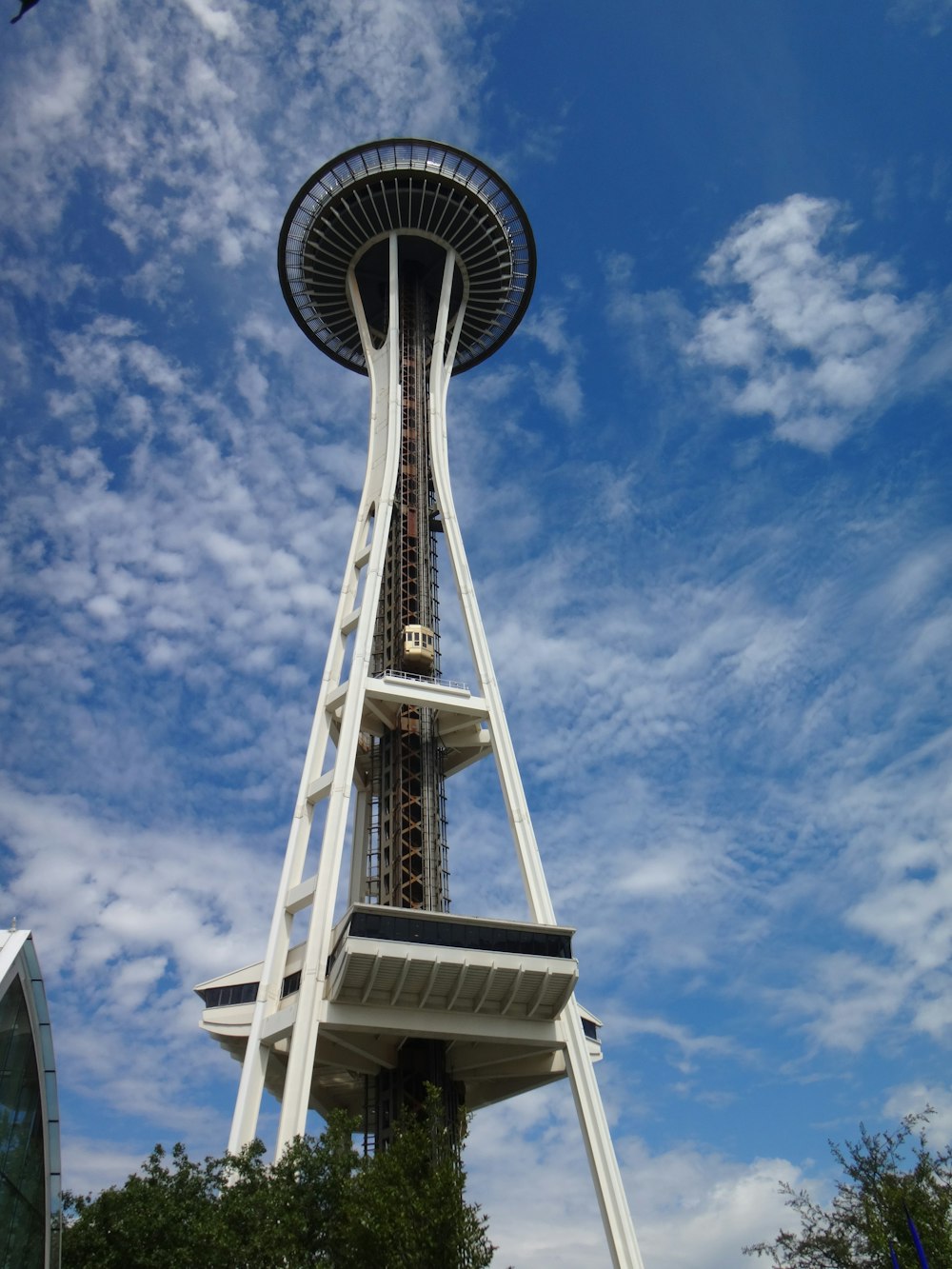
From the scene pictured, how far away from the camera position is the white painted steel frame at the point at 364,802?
34.0 meters

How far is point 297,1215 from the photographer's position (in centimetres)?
2658

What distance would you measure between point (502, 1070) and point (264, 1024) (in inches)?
390

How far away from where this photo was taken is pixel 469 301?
2416 inches

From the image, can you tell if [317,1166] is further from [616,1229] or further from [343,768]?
[343,768]


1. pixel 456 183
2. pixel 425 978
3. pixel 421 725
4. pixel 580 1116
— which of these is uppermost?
pixel 456 183

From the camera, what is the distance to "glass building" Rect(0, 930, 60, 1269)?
1758 cm

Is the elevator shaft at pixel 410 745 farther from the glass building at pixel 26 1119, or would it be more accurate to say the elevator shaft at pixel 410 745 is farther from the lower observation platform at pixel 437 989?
the glass building at pixel 26 1119

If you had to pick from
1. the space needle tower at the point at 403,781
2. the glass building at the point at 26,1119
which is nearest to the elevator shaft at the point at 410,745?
the space needle tower at the point at 403,781

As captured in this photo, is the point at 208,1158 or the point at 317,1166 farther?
the point at 208,1158

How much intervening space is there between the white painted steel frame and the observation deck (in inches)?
50.0

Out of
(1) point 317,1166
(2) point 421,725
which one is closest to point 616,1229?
(1) point 317,1166

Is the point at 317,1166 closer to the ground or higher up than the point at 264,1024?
closer to the ground

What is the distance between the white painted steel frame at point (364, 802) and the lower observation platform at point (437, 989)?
2.22 ft

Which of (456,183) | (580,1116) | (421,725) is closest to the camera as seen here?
(580,1116)
